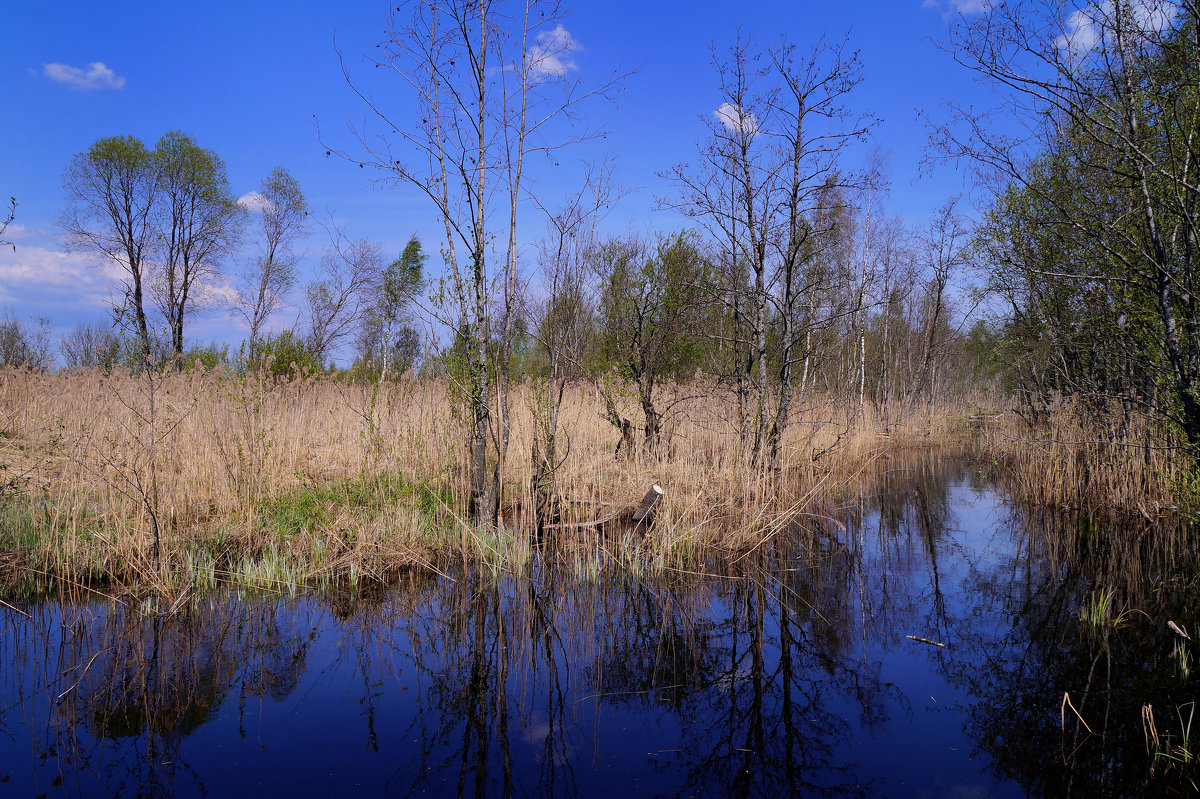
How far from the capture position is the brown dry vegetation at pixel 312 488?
189 inches

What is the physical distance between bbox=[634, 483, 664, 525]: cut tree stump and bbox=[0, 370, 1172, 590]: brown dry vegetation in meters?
0.18

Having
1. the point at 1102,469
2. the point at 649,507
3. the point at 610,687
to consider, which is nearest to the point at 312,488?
the point at 649,507

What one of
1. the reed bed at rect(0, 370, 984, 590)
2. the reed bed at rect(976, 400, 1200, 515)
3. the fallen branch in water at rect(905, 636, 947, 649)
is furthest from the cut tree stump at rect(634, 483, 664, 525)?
the reed bed at rect(976, 400, 1200, 515)

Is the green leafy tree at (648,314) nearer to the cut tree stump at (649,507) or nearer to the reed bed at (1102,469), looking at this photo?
the cut tree stump at (649,507)

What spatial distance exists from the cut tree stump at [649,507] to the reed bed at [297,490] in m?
0.16

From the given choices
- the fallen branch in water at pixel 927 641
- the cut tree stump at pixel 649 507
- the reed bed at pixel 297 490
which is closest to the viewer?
the fallen branch in water at pixel 927 641

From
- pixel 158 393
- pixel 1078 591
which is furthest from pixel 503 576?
pixel 1078 591

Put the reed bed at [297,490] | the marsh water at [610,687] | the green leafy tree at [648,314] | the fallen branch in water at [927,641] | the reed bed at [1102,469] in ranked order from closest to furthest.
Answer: the marsh water at [610,687], the fallen branch in water at [927,641], the reed bed at [297,490], the reed bed at [1102,469], the green leafy tree at [648,314]

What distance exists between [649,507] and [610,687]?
2.80 metres

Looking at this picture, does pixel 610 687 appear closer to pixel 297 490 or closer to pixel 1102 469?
pixel 297 490

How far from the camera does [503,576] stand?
5008mm

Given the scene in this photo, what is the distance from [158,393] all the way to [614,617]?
4858 mm

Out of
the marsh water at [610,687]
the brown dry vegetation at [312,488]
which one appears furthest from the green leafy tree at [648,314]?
the marsh water at [610,687]

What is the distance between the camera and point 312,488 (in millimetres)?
6168
